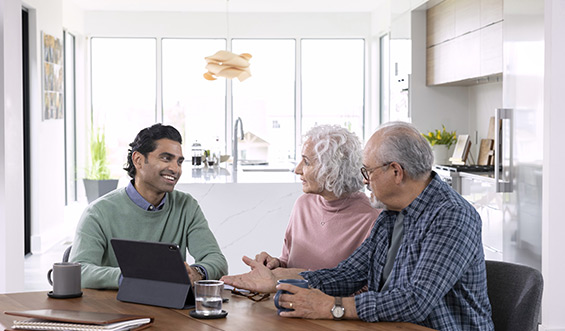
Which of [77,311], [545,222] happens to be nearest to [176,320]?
[77,311]

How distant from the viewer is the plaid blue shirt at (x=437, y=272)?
193 centimetres

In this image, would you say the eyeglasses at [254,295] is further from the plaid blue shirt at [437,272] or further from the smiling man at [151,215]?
the plaid blue shirt at [437,272]

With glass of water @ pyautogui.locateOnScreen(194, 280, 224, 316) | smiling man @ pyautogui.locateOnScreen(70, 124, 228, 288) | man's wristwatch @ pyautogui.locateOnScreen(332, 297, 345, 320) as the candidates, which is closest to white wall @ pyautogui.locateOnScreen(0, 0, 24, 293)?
smiling man @ pyautogui.locateOnScreen(70, 124, 228, 288)

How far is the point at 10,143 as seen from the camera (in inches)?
143

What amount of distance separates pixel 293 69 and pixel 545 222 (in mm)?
7520

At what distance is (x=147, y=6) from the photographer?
10477 mm

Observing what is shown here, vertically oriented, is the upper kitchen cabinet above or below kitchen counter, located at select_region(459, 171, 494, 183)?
above

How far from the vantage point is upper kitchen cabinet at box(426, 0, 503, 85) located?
557 centimetres

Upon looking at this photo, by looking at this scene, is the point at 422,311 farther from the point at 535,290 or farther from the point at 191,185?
the point at 191,185

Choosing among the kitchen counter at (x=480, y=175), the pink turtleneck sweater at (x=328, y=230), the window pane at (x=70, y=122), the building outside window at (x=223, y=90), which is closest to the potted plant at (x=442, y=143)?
the kitchen counter at (x=480, y=175)

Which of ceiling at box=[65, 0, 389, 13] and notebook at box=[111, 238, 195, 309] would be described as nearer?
notebook at box=[111, 238, 195, 309]

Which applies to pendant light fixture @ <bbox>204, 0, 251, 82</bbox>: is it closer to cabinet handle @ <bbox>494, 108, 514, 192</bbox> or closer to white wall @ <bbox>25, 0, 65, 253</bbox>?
white wall @ <bbox>25, 0, 65, 253</bbox>

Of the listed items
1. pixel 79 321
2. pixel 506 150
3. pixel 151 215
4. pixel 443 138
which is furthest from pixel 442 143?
pixel 79 321

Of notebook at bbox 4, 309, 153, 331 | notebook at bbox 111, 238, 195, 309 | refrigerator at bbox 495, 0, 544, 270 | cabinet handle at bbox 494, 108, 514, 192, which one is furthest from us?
cabinet handle at bbox 494, 108, 514, 192
